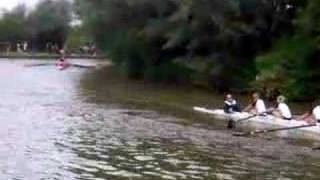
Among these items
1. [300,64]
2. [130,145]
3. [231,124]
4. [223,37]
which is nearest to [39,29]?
[223,37]

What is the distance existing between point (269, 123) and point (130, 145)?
8393 millimetres

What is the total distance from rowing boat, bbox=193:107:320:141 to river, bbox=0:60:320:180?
1.19 meters

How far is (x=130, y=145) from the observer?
907 inches

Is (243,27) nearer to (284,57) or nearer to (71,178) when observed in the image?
(284,57)

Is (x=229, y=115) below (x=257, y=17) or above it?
below

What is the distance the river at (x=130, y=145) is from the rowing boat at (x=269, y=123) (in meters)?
1.19

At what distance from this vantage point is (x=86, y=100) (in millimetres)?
38531

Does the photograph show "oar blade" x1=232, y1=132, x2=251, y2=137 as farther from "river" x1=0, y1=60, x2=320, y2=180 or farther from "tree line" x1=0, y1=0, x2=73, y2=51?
"tree line" x1=0, y1=0, x2=73, y2=51

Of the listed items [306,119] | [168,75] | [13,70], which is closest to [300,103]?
[306,119]

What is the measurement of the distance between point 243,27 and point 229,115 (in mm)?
13287

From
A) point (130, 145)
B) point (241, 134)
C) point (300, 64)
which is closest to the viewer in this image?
point (130, 145)

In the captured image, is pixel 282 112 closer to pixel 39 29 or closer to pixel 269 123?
pixel 269 123

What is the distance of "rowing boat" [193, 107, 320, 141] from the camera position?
26.7 metres

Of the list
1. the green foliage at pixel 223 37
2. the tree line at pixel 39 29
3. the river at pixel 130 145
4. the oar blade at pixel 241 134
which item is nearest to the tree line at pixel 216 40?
the green foliage at pixel 223 37
